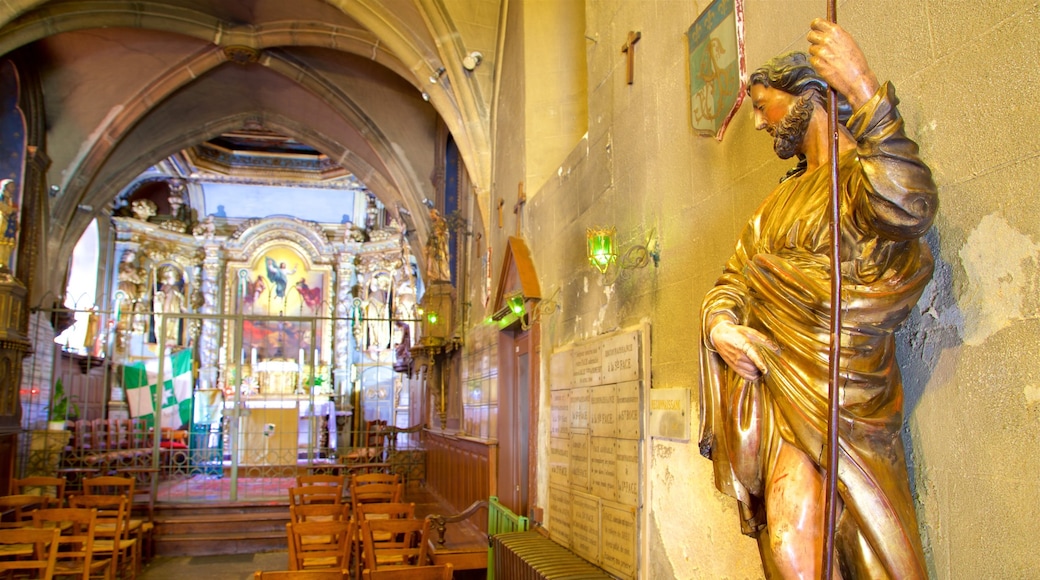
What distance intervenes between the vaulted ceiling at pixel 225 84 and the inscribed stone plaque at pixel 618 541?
18.3 ft

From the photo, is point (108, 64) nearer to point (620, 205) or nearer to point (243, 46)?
point (243, 46)

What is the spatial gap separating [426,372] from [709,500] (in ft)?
27.8

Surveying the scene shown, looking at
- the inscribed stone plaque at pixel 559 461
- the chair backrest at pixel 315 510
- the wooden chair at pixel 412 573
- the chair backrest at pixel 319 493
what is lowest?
the chair backrest at pixel 319 493

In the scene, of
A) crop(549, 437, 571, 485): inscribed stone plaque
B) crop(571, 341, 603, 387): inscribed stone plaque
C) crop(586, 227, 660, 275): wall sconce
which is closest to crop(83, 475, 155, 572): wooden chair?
crop(549, 437, 571, 485): inscribed stone plaque

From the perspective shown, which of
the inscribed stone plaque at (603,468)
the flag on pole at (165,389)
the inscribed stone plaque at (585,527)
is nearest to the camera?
the inscribed stone plaque at (603,468)

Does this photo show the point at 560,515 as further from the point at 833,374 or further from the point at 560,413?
the point at 833,374

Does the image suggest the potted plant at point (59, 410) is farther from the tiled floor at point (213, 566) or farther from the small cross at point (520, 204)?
the small cross at point (520, 204)

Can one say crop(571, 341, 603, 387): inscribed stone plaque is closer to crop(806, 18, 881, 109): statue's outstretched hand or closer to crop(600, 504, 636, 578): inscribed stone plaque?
crop(600, 504, 636, 578): inscribed stone plaque

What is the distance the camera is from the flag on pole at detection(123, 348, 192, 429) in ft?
43.9

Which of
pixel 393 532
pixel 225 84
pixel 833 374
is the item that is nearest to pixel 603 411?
pixel 393 532

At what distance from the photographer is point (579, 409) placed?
14.0ft

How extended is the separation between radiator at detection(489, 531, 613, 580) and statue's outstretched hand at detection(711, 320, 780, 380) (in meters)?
2.23

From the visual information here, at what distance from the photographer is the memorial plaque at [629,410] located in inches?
134

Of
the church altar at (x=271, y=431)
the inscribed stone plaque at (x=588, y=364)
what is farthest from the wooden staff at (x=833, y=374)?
the church altar at (x=271, y=431)
